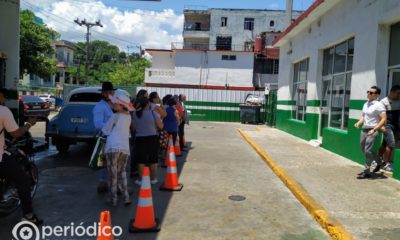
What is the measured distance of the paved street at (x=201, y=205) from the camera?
5.04 meters

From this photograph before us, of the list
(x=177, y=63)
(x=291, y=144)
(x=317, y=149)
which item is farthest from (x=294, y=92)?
(x=177, y=63)

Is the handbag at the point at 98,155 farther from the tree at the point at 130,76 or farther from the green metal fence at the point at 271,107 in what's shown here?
the tree at the point at 130,76

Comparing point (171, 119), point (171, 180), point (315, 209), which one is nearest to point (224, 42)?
point (171, 119)

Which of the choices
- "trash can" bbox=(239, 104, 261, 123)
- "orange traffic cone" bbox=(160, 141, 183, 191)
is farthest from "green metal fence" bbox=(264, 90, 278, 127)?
"orange traffic cone" bbox=(160, 141, 183, 191)

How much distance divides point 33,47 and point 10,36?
16.6 m

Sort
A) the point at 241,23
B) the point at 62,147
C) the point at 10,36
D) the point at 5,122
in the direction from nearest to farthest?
the point at 5,122 < the point at 10,36 < the point at 62,147 < the point at 241,23

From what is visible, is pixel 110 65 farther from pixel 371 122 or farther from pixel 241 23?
pixel 371 122

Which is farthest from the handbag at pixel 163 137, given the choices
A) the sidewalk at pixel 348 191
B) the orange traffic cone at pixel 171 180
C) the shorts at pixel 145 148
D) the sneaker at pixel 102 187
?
the sidewalk at pixel 348 191

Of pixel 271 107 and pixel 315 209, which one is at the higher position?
pixel 271 107

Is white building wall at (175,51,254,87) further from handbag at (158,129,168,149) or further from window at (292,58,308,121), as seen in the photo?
handbag at (158,129,168,149)

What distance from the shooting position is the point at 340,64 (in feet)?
38.2

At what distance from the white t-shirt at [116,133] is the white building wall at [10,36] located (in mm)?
5920

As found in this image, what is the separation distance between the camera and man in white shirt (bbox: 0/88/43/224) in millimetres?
4660

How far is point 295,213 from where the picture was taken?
585 cm
